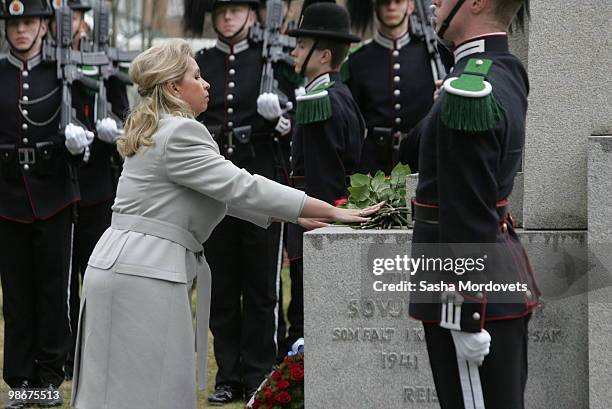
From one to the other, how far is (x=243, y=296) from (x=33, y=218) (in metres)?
1.34

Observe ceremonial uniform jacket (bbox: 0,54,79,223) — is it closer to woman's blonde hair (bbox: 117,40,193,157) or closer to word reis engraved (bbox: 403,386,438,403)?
woman's blonde hair (bbox: 117,40,193,157)

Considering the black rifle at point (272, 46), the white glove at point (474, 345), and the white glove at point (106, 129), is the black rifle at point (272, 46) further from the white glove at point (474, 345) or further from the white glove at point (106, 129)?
the white glove at point (474, 345)

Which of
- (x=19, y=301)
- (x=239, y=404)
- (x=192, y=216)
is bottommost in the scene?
(x=239, y=404)

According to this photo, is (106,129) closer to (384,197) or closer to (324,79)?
(324,79)

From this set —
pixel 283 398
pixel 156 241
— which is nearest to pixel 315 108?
pixel 283 398

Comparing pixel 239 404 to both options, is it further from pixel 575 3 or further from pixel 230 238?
pixel 575 3

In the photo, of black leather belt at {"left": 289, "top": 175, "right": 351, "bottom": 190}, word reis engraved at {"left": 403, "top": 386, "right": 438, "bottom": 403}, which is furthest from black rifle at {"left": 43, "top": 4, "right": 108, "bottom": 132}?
word reis engraved at {"left": 403, "top": 386, "right": 438, "bottom": 403}

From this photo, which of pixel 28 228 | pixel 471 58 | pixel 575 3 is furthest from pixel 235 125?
pixel 471 58

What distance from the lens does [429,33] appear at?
755cm

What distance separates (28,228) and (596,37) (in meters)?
3.82

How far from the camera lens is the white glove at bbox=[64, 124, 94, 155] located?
7.39m

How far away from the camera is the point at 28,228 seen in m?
7.46

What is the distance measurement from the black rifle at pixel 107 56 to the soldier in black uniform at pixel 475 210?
14.6 ft

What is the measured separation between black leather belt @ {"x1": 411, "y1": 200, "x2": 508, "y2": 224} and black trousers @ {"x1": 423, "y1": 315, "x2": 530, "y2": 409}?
322 mm
